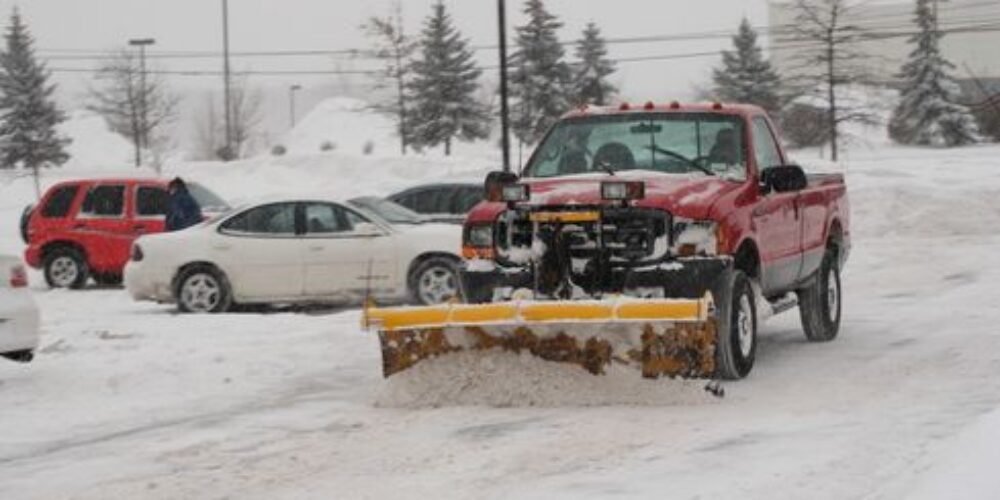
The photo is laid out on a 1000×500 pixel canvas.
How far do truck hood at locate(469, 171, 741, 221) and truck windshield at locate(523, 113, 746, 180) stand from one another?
0.28 m

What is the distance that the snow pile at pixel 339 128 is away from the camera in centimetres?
10450

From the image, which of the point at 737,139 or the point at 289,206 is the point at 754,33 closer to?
the point at 289,206

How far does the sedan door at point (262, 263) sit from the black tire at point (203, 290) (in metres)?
0.12

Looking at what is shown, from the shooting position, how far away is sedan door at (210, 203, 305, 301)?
15572mm

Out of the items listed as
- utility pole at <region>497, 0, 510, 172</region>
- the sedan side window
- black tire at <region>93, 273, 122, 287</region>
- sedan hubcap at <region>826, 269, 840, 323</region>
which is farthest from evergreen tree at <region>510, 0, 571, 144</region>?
sedan hubcap at <region>826, 269, 840, 323</region>

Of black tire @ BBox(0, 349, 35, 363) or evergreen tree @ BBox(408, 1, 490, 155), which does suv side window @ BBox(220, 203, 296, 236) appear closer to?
black tire @ BBox(0, 349, 35, 363)

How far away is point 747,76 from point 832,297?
6277cm

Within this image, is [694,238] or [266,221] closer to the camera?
[694,238]

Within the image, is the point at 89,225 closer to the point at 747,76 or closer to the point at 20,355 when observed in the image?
the point at 20,355

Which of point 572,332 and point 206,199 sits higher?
point 206,199

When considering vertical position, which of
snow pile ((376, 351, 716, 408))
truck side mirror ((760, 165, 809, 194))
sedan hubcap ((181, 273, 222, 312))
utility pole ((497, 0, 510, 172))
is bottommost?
snow pile ((376, 351, 716, 408))

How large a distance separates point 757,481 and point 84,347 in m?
7.49

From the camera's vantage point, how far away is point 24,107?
6025 centimetres

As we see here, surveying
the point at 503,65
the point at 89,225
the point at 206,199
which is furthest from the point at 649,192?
the point at 503,65
